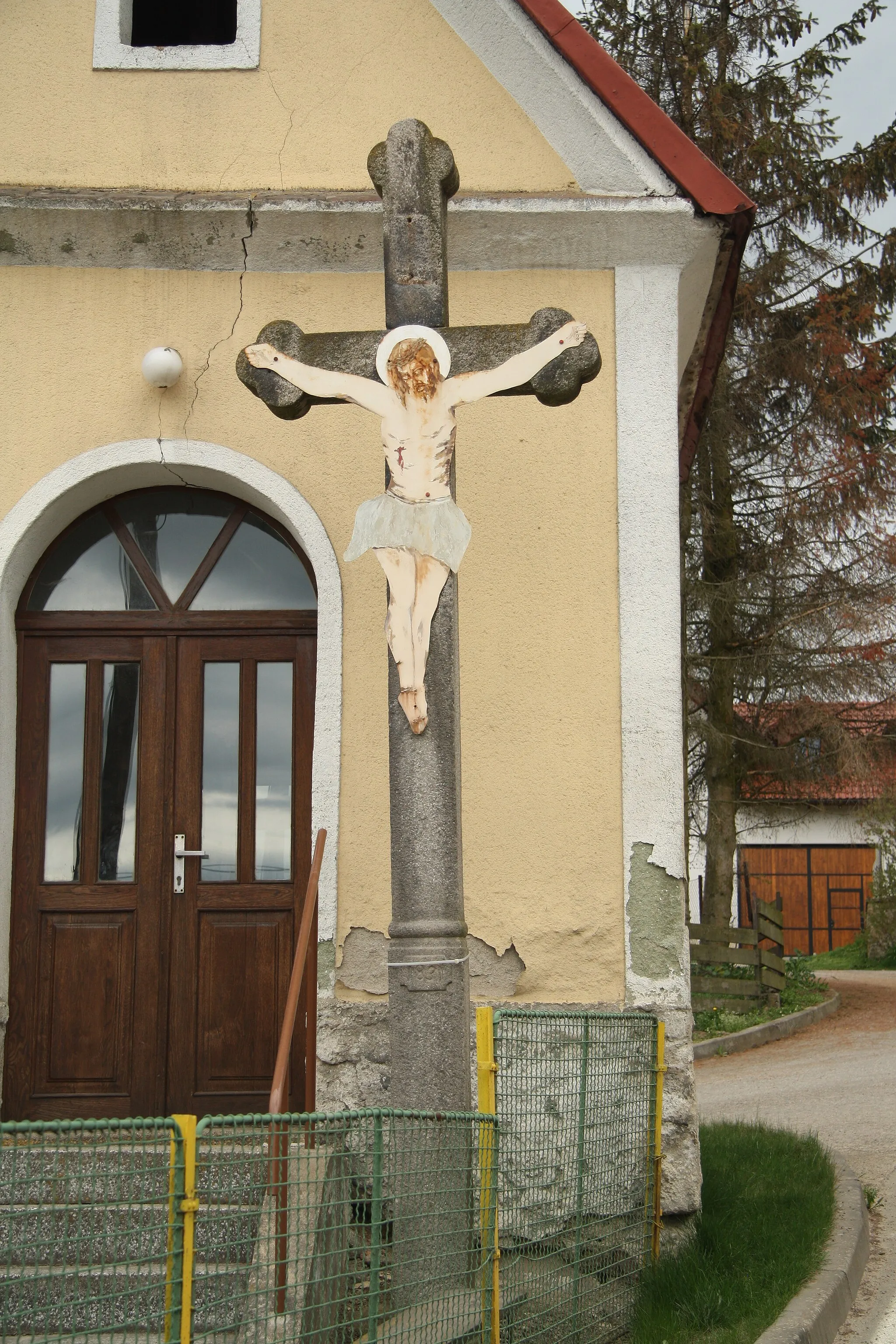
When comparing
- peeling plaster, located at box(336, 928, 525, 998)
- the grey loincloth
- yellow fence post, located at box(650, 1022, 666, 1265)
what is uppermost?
the grey loincloth

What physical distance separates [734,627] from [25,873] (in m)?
9.76

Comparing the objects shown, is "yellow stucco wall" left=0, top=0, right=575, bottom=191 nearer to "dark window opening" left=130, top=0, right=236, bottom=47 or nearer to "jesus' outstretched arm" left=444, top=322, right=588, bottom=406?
"dark window opening" left=130, top=0, right=236, bottom=47

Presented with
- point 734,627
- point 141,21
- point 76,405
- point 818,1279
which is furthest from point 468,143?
point 734,627

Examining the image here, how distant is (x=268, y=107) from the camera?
6258 mm

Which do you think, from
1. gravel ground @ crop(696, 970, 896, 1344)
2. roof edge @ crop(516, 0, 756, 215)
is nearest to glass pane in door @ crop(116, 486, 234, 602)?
roof edge @ crop(516, 0, 756, 215)

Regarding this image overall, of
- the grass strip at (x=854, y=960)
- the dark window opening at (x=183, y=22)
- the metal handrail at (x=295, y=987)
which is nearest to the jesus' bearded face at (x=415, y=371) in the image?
the metal handrail at (x=295, y=987)

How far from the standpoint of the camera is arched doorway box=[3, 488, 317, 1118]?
5.87 m

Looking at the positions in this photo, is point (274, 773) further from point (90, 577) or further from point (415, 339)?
point (415, 339)

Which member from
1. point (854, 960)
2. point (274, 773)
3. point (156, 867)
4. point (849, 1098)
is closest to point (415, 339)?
point (274, 773)

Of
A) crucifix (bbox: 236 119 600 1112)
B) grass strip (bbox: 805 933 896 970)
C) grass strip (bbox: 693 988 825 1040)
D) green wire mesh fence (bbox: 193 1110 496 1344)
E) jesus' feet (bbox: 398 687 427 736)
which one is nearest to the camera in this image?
green wire mesh fence (bbox: 193 1110 496 1344)

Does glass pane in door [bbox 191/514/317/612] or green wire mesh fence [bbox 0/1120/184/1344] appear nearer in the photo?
green wire mesh fence [bbox 0/1120/184/1344]

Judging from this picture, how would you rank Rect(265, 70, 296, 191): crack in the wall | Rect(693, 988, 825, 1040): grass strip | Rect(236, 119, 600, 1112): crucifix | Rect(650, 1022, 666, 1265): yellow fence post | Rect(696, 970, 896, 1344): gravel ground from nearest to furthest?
1. Rect(236, 119, 600, 1112): crucifix
2. Rect(650, 1022, 666, 1265): yellow fence post
3. Rect(696, 970, 896, 1344): gravel ground
4. Rect(265, 70, 296, 191): crack in the wall
5. Rect(693, 988, 825, 1040): grass strip

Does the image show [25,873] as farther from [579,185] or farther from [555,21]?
[555,21]

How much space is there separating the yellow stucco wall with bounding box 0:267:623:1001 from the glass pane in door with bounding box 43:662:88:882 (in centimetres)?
86
